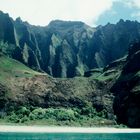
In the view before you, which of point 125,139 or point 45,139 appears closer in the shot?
point 45,139

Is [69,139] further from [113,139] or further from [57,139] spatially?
[113,139]

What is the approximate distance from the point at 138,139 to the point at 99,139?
41.7 ft

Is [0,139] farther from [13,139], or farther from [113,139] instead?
[113,139]

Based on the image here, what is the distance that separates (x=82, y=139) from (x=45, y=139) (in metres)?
13.3

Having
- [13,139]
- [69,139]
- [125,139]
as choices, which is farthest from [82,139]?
[13,139]

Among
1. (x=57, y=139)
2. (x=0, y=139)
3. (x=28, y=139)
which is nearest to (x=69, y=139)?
(x=57, y=139)

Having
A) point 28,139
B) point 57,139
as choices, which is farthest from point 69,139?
point 28,139

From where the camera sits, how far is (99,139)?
147 meters

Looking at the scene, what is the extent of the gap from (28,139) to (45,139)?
5968 mm

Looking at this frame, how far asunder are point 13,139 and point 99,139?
1172 inches

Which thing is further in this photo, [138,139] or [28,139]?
[138,139]

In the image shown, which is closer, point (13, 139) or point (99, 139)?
point (13, 139)

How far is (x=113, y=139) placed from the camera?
480ft

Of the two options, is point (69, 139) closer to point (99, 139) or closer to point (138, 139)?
point (99, 139)
